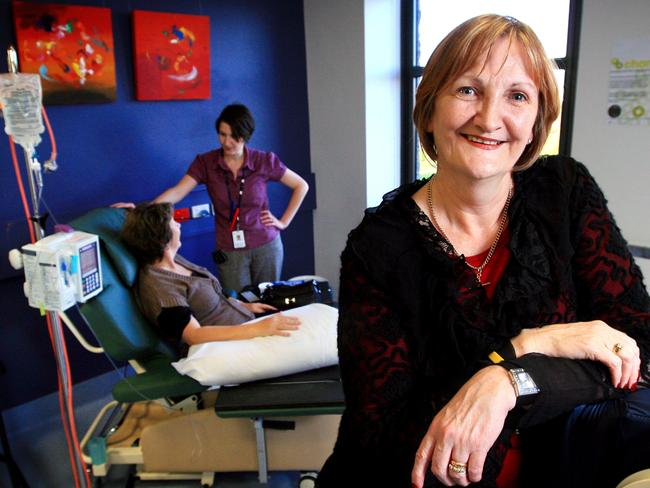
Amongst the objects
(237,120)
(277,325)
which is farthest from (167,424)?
(237,120)

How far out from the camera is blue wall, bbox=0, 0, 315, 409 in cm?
290

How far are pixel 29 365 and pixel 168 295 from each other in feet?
3.84

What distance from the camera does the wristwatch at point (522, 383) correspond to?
76 cm

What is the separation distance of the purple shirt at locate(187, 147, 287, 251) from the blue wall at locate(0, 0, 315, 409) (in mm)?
259

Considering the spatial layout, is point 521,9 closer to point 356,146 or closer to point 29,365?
point 356,146

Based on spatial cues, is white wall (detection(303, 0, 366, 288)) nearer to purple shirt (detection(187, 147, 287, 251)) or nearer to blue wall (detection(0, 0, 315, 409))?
blue wall (detection(0, 0, 315, 409))

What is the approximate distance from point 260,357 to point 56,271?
0.69 meters

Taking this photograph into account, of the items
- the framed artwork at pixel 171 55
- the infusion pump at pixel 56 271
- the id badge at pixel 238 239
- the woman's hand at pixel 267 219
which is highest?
the framed artwork at pixel 171 55

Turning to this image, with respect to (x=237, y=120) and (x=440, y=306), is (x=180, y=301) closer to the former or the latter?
(x=237, y=120)

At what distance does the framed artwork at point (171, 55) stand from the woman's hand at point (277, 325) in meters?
1.65

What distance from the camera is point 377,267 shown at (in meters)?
0.91

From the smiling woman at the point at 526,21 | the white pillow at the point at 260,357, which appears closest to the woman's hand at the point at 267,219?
the smiling woman at the point at 526,21

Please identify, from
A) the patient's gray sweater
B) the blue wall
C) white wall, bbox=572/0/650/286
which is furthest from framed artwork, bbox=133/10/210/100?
white wall, bbox=572/0/650/286

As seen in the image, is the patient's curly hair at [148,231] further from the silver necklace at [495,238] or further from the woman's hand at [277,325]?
the silver necklace at [495,238]
